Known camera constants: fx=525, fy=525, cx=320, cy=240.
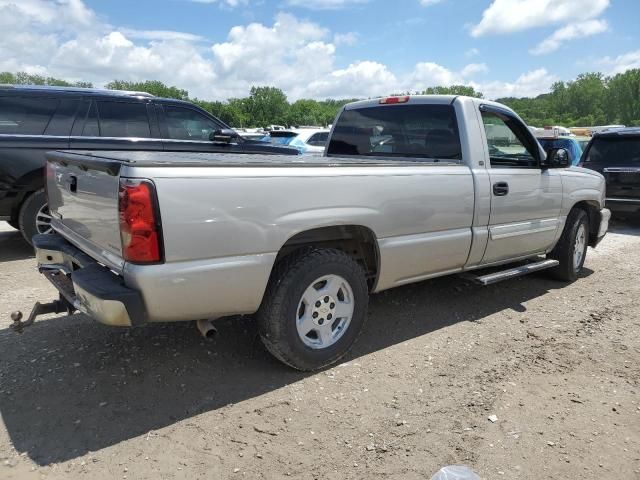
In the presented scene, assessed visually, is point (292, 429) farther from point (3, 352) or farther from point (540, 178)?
point (540, 178)

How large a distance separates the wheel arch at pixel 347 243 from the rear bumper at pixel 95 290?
96 centimetres

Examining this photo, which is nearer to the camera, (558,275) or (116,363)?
(116,363)

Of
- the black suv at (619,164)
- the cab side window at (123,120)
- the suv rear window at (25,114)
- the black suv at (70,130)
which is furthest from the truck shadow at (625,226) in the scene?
the suv rear window at (25,114)

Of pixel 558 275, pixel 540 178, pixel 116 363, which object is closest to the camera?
pixel 116 363

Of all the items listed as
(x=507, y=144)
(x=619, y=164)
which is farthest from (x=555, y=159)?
(x=619, y=164)

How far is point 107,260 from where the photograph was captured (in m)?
3.00

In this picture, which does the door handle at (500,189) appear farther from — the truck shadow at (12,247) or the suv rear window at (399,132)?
the truck shadow at (12,247)

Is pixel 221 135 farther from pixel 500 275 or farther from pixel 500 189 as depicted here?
pixel 500 275

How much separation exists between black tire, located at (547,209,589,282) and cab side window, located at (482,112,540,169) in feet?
3.30

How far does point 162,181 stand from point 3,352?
6.80 ft

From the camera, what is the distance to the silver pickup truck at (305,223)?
9.05ft

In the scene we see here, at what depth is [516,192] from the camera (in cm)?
472

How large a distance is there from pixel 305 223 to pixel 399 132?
210cm

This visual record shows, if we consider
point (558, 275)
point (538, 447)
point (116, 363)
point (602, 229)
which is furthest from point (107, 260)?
point (602, 229)
